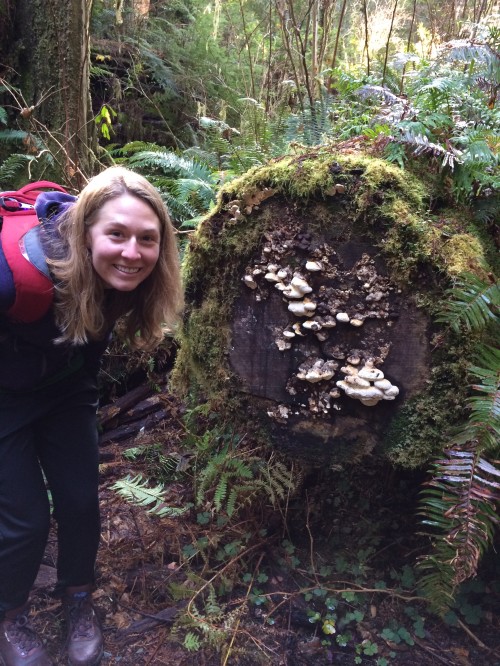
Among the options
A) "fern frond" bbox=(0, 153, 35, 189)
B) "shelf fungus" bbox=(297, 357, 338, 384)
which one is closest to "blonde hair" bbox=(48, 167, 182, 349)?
"shelf fungus" bbox=(297, 357, 338, 384)

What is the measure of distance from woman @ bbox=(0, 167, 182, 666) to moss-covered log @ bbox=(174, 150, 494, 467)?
40 centimetres

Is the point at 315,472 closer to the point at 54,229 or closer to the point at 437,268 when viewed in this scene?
the point at 437,268

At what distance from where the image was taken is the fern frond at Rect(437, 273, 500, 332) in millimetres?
1915

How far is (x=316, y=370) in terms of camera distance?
2225 mm

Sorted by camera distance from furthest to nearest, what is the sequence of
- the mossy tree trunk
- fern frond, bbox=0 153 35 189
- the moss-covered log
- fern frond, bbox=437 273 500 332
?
1. the mossy tree trunk
2. fern frond, bbox=0 153 35 189
3. the moss-covered log
4. fern frond, bbox=437 273 500 332

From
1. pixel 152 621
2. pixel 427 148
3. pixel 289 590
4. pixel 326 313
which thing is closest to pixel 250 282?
pixel 326 313

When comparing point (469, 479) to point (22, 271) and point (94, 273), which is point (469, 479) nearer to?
point (94, 273)

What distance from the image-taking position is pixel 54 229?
2.04 m

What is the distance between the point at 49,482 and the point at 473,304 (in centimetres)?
204

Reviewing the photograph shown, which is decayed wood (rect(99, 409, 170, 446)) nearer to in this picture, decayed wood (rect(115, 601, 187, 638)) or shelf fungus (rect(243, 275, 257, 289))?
decayed wood (rect(115, 601, 187, 638))

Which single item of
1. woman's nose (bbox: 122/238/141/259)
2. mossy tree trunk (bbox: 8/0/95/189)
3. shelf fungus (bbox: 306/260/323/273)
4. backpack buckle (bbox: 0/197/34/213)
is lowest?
shelf fungus (bbox: 306/260/323/273)

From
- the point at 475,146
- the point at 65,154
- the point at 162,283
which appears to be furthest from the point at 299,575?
the point at 65,154

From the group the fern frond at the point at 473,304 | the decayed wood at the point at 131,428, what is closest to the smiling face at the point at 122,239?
the fern frond at the point at 473,304

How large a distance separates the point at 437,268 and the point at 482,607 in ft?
5.04
